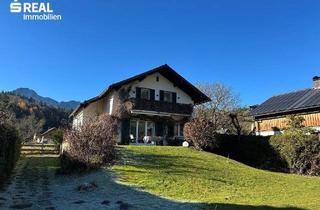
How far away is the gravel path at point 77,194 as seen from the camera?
1351cm

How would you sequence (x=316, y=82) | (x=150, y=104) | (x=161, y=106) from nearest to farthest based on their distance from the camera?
(x=150, y=104) → (x=316, y=82) → (x=161, y=106)

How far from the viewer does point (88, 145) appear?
2047 cm

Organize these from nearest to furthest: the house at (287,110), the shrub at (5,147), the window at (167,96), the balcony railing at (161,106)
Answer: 1. the shrub at (5,147)
2. the house at (287,110)
3. the balcony railing at (161,106)
4. the window at (167,96)

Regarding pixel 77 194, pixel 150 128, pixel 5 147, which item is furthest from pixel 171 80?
pixel 77 194

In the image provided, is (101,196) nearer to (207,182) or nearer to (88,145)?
(88,145)

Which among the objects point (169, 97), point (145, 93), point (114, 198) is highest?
point (145, 93)

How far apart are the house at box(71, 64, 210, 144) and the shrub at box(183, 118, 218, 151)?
7494 mm

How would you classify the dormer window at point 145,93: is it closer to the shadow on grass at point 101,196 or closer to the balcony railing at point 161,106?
the balcony railing at point 161,106

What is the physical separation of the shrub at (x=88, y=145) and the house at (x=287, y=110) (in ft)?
69.0

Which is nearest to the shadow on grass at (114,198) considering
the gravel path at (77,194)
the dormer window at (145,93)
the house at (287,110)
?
the gravel path at (77,194)

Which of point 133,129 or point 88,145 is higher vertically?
point 133,129

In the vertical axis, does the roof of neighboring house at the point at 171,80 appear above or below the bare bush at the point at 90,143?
above

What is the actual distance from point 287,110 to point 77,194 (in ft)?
91.9

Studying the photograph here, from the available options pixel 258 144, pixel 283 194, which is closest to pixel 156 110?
pixel 258 144
